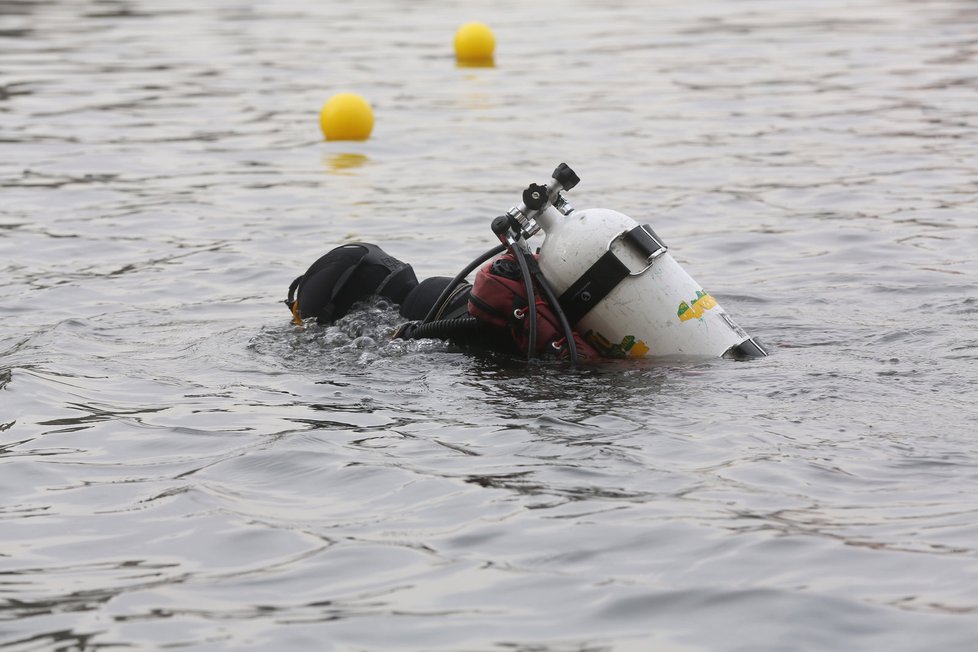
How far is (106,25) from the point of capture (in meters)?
22.4

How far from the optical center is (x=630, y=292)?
5.62m

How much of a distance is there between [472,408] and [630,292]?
826mm

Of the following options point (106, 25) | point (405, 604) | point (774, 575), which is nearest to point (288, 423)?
point (405, 604)

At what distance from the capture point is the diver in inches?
220

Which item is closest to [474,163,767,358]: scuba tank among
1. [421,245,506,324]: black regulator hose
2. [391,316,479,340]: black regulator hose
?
[421,245,506,324]: black regulator hose

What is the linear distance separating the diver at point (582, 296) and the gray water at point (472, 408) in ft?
0.45

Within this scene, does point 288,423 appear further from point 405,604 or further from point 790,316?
point 790,316

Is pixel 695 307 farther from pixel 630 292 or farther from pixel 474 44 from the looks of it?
pixel 474 44

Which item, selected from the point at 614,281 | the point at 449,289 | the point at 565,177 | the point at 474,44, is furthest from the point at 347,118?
the point at 614,281

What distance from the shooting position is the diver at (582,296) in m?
5.59

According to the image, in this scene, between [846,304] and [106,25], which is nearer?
[846,304]

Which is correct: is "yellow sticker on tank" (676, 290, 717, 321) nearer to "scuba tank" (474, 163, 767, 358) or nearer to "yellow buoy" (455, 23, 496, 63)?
"scuba tank" (474, 163, 767, 358)

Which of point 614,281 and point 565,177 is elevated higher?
point 565,177

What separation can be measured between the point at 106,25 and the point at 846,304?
1765cm
